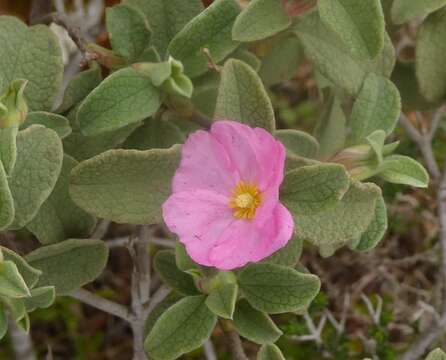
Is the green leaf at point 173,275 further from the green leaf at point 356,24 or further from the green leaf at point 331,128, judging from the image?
the green leaf at point 356,24

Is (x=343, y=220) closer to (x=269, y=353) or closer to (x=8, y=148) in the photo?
(x=269, y=353)

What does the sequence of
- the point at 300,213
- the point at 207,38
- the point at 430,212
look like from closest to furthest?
the point at 300,213 → the point at 207,38 → the point at 430,212

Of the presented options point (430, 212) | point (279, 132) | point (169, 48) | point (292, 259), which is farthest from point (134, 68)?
point (430, 212)

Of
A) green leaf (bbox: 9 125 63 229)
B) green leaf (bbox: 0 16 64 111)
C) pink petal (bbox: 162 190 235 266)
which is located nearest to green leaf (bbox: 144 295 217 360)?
pink petal (bbox: 162 190 235 266)

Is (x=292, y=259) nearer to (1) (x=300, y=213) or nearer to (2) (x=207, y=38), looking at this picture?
(1) (x=300, y=213)

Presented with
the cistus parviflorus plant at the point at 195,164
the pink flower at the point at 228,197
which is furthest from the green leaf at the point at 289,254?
the pink flower at the point at 228,197

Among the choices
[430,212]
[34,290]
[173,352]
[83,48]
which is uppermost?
[83,48]

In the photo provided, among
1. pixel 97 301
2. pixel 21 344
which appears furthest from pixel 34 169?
pixel 21 344
